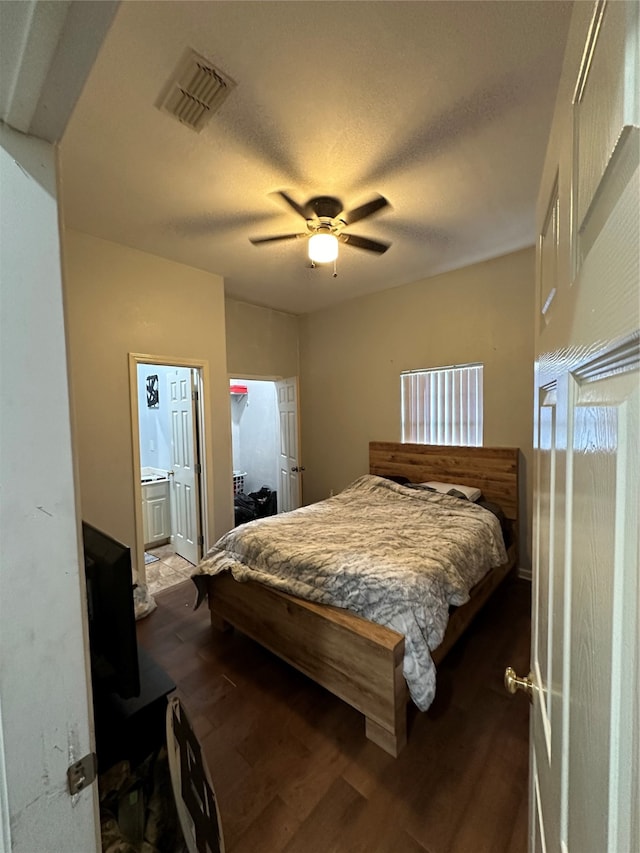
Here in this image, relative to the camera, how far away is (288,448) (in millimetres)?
4859

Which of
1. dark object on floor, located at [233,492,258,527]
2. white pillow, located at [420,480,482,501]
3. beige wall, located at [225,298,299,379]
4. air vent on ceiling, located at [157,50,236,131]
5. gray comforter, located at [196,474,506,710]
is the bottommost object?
dark object on floor, located at [233,492,258,527]

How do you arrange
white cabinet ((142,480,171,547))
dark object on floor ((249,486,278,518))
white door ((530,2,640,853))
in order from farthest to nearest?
dark object on floor ((249,486,278,518)) → white cabinet ((142,480,171,547)) → white door ((530,2,640,853))

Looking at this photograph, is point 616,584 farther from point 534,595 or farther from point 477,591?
point 477,591

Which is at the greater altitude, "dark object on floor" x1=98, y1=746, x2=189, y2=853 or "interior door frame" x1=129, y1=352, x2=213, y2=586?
"interior door frame" x1=129, y1=352, x2=213, y2=586

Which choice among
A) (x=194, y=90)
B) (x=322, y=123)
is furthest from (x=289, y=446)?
(x=194, y=90)

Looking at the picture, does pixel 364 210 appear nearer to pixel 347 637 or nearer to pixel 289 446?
pixel 347 637

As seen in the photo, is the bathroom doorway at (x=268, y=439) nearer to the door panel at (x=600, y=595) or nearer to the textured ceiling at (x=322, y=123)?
the textured ceiling at (x=322, y=123)

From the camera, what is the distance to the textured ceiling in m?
1.22

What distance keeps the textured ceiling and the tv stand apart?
83.0 inches

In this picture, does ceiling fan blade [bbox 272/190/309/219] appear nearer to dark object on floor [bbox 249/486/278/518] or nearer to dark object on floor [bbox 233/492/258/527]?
dark object on floor [bbox 233/492/258/527]

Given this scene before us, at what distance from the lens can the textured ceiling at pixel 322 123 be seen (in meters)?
1.22

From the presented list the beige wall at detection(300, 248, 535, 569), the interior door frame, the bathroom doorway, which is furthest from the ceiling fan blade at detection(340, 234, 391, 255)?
the bathroom doorway

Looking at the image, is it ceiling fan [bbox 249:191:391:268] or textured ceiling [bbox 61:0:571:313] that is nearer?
textured ceiling [bbox 61:0:571:313]

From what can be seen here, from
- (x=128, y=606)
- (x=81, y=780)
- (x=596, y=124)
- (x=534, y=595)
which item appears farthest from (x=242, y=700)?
(x=596, y=124)
